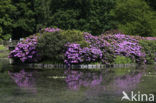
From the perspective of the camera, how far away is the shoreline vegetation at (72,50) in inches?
867

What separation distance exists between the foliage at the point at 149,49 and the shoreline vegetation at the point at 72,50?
114 cm

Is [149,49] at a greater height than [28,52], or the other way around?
[28,52]

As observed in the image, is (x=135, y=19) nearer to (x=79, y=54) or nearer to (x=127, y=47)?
(x=127, y=47)

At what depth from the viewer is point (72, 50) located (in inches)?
862

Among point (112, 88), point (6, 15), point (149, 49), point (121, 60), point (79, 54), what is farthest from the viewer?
point (6, 15)

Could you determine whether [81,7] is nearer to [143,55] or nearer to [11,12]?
[11,12]

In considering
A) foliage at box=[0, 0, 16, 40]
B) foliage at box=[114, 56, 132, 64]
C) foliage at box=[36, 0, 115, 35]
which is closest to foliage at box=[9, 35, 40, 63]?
foliage at box=[114, 56, 132, 64]

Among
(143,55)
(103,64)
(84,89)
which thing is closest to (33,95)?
(84,89)

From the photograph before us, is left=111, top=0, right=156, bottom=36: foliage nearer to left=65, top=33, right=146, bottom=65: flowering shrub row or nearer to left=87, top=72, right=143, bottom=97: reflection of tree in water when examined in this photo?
left=65, top=33, right=146, bottom=65: flowering shrub row

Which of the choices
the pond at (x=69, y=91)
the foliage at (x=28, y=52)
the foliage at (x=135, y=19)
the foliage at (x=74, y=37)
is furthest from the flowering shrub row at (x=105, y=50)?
the foliage at (x=135, y=19)

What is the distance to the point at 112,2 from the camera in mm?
68250

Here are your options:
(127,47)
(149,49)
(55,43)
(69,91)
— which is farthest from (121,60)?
(69,91)

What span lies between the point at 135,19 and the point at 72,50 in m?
36.0

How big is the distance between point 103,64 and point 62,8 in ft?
151
